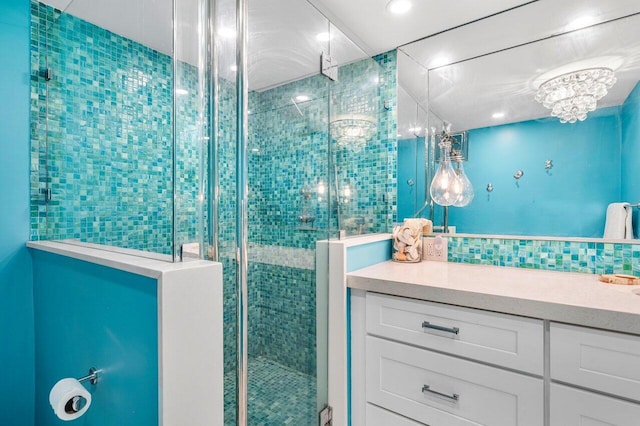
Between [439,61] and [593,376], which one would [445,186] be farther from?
[593,376]

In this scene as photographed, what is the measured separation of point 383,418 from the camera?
4.12 ft

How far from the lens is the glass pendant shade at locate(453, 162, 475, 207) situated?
5.40ft

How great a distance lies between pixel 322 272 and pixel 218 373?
2.09 ft

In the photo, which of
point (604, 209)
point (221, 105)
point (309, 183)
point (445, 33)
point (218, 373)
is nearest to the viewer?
point (218, 373)

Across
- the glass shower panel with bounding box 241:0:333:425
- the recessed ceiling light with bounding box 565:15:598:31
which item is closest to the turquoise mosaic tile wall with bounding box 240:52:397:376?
the glass shower panel with bounding box 241:0:333:425

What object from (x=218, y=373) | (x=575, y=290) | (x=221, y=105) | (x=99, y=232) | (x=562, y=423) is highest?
(x=221, y=105)

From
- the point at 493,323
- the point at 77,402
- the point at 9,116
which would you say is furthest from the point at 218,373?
the point at 9,116

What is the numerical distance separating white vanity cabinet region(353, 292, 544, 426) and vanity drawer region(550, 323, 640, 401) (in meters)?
0.05

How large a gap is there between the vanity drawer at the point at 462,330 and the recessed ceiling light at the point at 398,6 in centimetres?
137

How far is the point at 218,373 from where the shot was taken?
0.86m

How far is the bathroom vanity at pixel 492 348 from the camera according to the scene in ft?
2.82

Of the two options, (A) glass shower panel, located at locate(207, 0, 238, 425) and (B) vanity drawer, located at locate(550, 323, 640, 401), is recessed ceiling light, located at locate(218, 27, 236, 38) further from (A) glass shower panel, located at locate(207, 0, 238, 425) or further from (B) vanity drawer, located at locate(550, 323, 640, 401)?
(B) vanity drawer, located at locate(550, 323, 640, 401)

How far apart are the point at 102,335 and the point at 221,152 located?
68 centimetres

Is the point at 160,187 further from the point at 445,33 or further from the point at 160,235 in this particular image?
the point at 445,33
